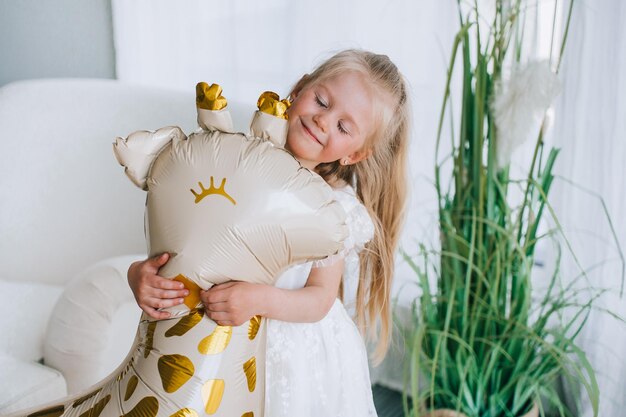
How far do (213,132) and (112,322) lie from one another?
1.68ft

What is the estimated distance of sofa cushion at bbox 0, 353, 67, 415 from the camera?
965 millimetres

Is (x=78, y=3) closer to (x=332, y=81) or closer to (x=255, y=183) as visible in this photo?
(x=332, y=81)

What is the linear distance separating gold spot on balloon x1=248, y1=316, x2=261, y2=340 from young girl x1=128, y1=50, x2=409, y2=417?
0.01 m

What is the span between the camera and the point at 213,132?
0.69 m

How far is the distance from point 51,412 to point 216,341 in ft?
0.75

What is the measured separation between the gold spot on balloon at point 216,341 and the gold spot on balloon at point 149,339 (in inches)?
2.5

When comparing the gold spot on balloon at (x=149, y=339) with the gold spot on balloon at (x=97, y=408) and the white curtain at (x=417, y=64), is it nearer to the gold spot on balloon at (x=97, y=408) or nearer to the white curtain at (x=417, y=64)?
the gold spot on balloon at (x=97, y=408)

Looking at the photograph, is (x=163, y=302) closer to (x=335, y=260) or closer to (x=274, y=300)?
(x=274, y=300)

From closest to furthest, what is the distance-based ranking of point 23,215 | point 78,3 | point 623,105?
Result: point 623,105 → point 23,215 → point 78,3

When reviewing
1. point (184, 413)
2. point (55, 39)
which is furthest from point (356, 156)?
point (55, 39)

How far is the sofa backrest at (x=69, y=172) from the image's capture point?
1.38 metres

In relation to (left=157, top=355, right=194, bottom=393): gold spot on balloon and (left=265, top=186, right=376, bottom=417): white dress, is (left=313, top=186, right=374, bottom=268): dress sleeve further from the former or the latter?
(left=157, top=355, right=194, bottom=393): gold spot on balloon

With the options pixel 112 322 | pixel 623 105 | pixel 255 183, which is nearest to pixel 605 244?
pixel 623 105

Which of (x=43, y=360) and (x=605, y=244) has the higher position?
(x=605, y=244)
